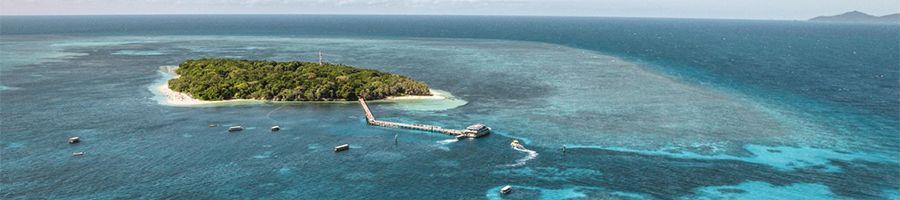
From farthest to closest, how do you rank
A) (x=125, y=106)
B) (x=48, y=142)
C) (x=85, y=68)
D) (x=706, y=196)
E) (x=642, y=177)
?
(x=85, y=68) < (x=125, y=106) < (x=48, y=142) < (x=642, y=177) < (x=706, y=196)

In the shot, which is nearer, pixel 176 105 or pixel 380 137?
pixel 380 137

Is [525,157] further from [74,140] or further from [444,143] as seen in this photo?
[74,140]

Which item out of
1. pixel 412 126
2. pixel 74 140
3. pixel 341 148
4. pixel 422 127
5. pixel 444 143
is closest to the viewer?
pixel 341 148

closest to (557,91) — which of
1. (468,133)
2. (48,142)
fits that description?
(468,133)

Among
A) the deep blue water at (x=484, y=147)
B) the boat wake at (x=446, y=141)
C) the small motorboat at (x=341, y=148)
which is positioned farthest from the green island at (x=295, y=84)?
the small motorboat at (x=341, y=148)

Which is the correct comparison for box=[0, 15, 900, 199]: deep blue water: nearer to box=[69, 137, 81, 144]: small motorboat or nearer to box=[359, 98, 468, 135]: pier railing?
box=[69, 137, 81, 144]: small motorboat

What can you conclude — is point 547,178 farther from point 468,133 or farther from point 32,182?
point 32,182

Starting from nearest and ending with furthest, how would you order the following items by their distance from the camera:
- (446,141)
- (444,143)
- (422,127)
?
(444,143) < (446,141) < (422,127)

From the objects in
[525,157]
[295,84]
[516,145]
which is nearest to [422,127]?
[516,145]
